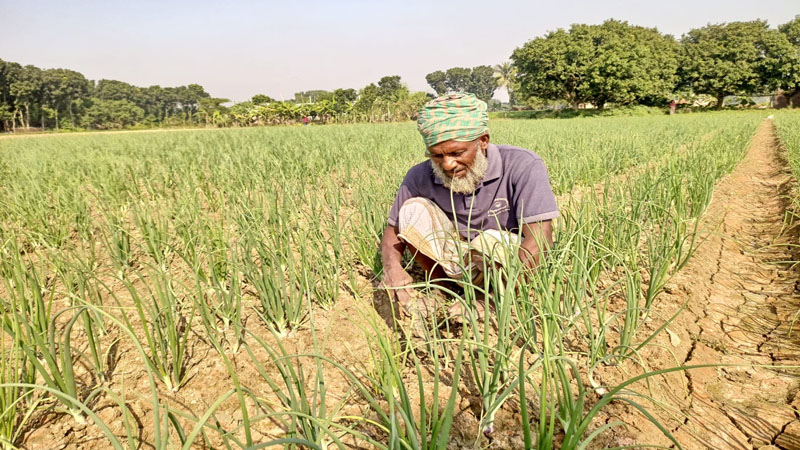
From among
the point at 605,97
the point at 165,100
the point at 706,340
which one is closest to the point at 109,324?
the point at 706,340

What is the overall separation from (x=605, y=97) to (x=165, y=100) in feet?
246

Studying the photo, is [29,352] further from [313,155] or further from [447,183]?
[313,155]

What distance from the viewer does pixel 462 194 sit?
1991 millimetres

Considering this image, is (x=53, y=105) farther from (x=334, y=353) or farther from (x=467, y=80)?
(x=467, y=80)

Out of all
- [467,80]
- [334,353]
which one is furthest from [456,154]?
[467,80]

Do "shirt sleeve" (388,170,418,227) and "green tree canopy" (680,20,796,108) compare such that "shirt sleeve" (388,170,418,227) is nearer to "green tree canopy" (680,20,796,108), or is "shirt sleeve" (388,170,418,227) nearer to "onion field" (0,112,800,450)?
"onion field" (0,112,800,450)

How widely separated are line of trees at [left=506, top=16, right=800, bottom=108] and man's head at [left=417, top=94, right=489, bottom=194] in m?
30.6

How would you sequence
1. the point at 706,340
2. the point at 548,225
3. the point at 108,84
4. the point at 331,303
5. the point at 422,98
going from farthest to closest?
1. the point at 108,84
2. the point at 422,98
3. the point at 331,303
4. the point at 548,225
5. the point at 706,340

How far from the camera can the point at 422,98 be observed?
1470 inches

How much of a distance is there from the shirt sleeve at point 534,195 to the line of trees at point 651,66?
30.6m

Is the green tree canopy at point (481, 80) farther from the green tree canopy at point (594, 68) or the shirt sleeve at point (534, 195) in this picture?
the shirt sleeve at point (534, 195)

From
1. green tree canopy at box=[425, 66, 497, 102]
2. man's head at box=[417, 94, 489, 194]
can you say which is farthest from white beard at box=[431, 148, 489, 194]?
green tree canopy at box=[425, 66, 497, 102]

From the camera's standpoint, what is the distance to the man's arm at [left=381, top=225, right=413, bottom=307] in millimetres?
1624

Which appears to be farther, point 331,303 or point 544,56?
point 544,56
